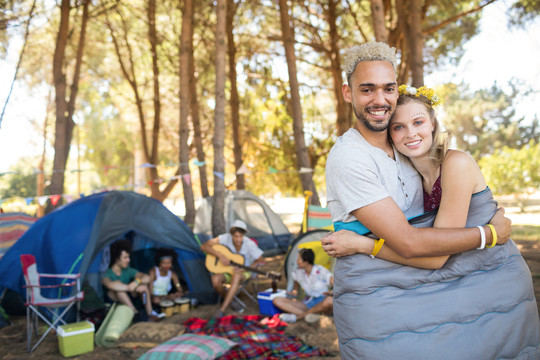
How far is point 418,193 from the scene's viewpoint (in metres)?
1.83

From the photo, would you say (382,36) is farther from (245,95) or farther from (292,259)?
(245,95)

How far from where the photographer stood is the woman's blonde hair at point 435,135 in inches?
69.2

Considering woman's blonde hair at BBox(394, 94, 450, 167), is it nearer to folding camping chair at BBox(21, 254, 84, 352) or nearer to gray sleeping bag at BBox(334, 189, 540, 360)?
gray sleeping bag at BBox(334, 189, 540, 360)

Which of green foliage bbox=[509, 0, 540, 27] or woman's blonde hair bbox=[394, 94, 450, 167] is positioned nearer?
woman's blonde hair bbox=[394, 94, 450, 167]

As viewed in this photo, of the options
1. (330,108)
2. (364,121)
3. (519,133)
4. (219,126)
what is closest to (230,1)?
(219,126)

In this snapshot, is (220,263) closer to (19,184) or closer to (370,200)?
(370,200)

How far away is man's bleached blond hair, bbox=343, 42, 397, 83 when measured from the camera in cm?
176

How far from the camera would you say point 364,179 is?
1.66 meters

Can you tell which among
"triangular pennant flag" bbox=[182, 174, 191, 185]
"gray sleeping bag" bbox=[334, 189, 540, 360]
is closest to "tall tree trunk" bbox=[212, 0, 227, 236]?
"triangular pennant flag" bbox=[182, 174, 191, 185]

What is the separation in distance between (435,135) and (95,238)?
510 centimetres

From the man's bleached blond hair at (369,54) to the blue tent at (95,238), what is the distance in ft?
15.9

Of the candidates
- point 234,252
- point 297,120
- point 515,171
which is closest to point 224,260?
point 234,252

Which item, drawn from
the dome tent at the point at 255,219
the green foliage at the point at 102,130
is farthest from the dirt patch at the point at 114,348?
the green foliage at the point at 102,130

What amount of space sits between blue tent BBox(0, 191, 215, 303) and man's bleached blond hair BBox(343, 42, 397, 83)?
4.84m
